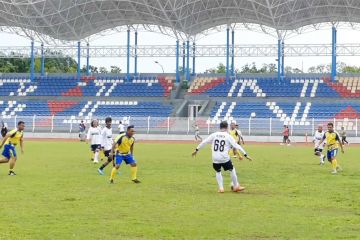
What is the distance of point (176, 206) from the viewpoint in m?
15.1

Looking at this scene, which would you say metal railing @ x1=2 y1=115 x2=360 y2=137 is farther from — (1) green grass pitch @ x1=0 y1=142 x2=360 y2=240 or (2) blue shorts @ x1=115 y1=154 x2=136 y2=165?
(2) blue shorts @ x1=115 y1=154 x2=136 y2=165

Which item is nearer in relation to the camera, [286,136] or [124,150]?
[124,150]

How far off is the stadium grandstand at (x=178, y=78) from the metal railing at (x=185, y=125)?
0.09 metres

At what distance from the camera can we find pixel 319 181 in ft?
70.4

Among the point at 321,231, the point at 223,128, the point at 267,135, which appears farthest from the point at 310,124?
the point at 321,231

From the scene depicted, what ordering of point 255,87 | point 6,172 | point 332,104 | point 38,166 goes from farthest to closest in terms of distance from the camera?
1. point 255,87
2. point 332,104
3. point 38,166
4. point 6,172

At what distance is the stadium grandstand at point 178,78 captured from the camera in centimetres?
6494

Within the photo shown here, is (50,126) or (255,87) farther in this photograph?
(255,87)

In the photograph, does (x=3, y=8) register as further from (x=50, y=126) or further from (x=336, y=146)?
(x=336, y=146)

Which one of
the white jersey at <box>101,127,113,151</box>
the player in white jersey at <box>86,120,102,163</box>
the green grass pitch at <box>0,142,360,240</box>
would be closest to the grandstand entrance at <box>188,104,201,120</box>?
the player in white jersey at <box>86,120,102,163</box>

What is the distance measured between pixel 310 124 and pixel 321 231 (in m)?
47.6

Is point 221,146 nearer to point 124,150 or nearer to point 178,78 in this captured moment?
point 124,150

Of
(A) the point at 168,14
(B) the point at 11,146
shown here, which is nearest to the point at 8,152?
(B) the point at 11,146

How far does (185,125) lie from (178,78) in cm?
1601
